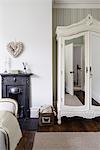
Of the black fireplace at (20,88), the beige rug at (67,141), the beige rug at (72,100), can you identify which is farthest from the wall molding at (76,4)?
the beige rug at (67,141)

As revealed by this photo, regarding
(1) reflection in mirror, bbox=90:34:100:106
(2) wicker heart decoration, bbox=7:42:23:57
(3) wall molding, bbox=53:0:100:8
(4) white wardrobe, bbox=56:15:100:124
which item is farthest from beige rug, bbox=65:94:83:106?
(3) wall molding, bbox=53:0:100:8

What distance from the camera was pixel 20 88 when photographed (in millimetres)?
5453

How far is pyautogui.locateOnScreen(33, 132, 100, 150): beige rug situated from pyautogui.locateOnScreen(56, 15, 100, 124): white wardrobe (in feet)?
2.77

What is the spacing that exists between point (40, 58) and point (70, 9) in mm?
1557

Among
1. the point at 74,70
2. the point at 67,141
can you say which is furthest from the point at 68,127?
the point at 74,70

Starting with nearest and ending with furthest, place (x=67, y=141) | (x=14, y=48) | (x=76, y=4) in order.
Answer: (x=67, y=141), (x=14, y=48), (x=76, y=4)

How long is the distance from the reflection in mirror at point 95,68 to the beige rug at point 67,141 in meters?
1.07

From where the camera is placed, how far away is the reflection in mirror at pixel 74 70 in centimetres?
497

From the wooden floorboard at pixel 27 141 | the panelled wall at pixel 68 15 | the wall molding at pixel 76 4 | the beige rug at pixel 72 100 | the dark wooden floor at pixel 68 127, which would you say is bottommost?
the wooden floorboard at pixel 27 141

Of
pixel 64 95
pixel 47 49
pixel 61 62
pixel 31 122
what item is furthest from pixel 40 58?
pixel 31 122

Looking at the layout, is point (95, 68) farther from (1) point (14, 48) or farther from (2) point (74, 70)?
(1) point (14, 48)

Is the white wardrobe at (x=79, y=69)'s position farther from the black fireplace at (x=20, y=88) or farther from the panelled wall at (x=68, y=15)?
the panelled wall at (x=68, y=15)

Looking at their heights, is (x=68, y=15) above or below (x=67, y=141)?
above

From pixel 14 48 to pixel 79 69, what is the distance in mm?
1610
